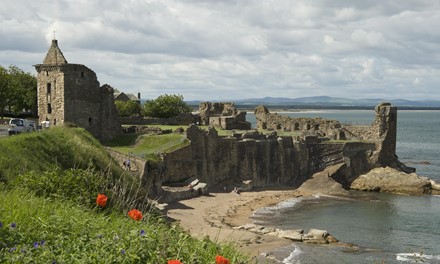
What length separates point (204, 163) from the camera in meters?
58.7

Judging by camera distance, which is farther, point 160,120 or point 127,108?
point 127,108

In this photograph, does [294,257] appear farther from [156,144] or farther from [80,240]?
[80,240]

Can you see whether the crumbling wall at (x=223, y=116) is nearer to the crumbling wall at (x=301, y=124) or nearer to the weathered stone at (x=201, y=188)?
the crumbling wall at (x=301, y=124)

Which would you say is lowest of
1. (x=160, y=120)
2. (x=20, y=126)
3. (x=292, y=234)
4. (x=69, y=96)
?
(x=292, y=234)

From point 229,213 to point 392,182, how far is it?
987 inches

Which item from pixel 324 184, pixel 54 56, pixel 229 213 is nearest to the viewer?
pixel 229 213

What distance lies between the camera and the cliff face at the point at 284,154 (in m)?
57.9

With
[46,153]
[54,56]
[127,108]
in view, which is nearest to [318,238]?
[46,153]

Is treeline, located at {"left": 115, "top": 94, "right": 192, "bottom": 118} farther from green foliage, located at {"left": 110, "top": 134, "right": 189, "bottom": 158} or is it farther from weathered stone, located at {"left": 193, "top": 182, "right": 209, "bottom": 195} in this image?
weathered stone, located at {"left": 193, "top": 182, "right": 209, "bottom": 195}

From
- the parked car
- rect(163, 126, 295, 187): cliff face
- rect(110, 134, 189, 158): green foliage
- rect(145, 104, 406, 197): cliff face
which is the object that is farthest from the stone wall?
the parked car

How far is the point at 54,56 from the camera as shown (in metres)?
55.4

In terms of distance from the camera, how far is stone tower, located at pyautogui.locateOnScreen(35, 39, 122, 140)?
54719mm

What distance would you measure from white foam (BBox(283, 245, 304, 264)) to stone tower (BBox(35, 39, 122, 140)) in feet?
89.5

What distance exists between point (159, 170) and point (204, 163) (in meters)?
9.84
